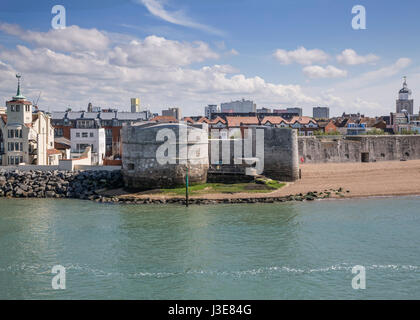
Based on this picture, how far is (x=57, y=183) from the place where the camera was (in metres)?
35.8

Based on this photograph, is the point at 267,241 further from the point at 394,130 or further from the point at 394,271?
the point at 394,130

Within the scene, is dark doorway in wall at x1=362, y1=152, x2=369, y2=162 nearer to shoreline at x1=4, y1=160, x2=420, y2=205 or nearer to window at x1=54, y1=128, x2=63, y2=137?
shoreline at x1=4, y1=160, x2=420, y2=205

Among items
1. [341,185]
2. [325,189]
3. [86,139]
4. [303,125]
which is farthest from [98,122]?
[341,185]

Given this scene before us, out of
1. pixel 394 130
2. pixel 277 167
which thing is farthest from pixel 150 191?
pixel 394 130

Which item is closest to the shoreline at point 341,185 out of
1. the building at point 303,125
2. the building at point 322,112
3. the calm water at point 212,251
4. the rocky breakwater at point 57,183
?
the calm water at point 212,251

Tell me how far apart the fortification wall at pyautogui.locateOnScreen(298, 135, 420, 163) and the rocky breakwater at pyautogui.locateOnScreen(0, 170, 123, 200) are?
62.4ft

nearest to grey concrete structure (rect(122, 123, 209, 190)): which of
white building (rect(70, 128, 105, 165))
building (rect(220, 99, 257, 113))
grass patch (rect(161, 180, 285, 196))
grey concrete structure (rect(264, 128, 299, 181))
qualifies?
grass patch (rect(161, 180, 285, 196))

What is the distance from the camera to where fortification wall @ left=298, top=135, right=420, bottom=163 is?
44.6m

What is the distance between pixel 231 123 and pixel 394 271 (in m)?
57.0

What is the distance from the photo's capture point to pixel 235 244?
21.3m

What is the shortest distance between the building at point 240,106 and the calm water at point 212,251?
90.9 metres

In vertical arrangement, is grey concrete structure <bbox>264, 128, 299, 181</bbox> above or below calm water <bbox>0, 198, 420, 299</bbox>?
above

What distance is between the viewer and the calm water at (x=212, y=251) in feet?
53.3

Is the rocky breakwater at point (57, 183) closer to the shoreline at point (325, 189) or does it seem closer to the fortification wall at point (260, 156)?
the shoreline at point (325, 189)
